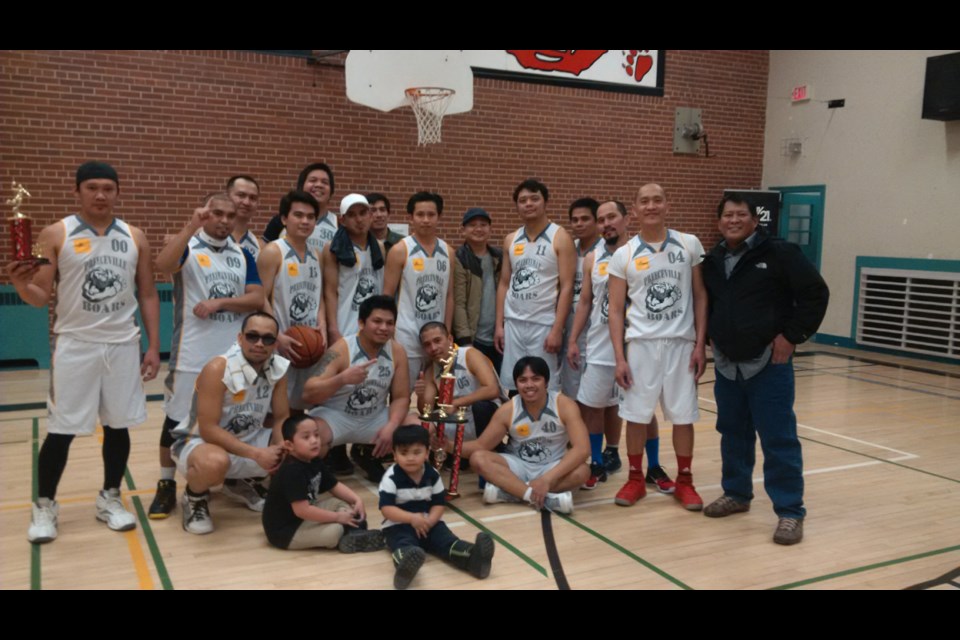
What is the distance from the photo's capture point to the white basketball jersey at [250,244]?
462cm

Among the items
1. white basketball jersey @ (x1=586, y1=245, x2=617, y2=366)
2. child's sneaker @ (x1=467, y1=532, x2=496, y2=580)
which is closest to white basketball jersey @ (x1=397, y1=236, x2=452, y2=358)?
white basketball jersey @ (x1=586, y1=245, x2=617, y2=366)

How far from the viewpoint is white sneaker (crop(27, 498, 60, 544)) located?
12.0ft

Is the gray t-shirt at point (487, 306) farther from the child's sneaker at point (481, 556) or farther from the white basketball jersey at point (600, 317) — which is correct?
the child's sneaker at point (481, 556)

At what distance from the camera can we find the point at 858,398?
7609 millimetres

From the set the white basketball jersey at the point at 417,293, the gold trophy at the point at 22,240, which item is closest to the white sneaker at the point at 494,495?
the white basketball jersey at the point at 417,293

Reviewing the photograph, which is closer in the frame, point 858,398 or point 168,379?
point 168,379

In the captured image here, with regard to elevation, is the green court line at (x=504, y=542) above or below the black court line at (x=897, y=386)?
below

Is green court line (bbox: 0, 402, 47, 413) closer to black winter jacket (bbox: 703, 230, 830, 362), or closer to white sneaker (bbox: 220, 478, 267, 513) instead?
white sneaker (bbox: 220, 478, 267, 513)

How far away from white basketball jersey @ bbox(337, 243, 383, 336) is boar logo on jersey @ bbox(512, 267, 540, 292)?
1002mm

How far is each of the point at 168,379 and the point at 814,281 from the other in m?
3.60

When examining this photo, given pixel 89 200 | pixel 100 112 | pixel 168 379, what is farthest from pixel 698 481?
pixel 100 112

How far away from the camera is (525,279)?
505cm

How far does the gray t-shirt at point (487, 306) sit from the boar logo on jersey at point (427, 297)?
1.57 ft
